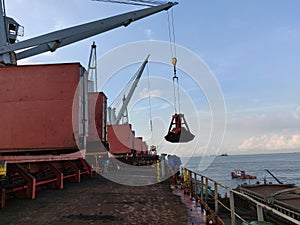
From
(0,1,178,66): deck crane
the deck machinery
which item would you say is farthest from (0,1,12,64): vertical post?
the deck machinery

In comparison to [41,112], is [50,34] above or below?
above

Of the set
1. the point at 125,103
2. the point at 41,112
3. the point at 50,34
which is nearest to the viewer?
the point at 41,112

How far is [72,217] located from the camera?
5.85m

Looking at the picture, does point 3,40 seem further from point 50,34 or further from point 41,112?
point 41,112

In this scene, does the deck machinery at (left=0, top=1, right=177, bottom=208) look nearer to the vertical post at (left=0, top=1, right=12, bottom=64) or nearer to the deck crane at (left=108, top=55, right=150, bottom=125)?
the vertical post at (left=0, top=1, right=12, bottom=64)

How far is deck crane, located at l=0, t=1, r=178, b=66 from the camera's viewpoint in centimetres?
1442

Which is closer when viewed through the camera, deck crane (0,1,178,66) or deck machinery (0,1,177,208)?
deck machinery (0,1,177,208)

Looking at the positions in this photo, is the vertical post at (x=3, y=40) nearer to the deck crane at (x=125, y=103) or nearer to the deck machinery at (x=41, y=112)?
the deck machinery at (x=41, y=112)

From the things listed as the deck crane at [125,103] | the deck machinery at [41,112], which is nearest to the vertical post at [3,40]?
the deck machinery at [41,112]

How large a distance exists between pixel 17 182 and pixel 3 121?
217cm

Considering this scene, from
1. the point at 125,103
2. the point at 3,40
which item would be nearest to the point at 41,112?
the point at 3,40

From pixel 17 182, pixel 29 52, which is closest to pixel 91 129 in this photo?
pixel 17 182

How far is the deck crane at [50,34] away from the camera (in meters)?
14.4

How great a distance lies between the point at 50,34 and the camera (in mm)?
14477
